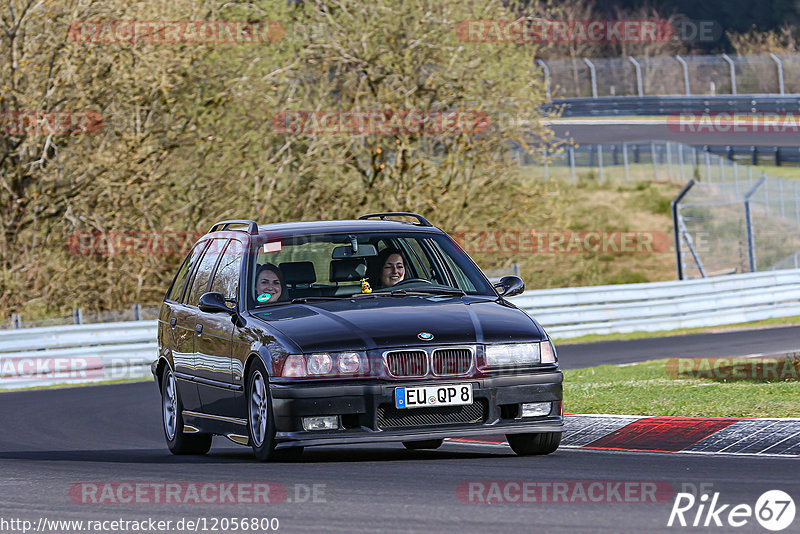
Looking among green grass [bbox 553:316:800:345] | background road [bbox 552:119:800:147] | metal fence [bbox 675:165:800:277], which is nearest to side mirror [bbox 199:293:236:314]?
green grass [bbox 553:316:800:345]

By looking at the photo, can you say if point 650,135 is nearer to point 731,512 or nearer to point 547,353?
point 547,353

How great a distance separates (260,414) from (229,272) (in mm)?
1541

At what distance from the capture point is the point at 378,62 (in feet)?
95.7

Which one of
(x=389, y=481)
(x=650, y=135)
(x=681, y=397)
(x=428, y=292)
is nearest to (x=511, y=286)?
(x=428, y=292)

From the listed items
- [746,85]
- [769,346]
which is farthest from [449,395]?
[746,85]

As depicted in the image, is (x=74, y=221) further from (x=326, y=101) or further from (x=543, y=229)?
(x=543, y=229)

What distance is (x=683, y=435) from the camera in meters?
9.99

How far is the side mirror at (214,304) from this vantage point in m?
9.63

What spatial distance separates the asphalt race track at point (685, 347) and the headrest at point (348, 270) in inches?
403

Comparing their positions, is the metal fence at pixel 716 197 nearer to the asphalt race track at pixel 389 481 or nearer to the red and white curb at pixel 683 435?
the red and white curb at pixel 683 435

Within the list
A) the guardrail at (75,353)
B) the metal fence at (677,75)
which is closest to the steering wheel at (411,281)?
the guardrail at (75,353)

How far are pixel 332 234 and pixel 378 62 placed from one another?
64.3ft

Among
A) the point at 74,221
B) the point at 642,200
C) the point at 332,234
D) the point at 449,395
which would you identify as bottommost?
the point at 642,200

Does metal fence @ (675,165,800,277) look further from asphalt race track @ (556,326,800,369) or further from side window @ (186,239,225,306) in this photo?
side window @ (186,239,225,306)
